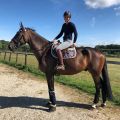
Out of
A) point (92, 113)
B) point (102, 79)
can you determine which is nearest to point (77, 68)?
point (102, 79)

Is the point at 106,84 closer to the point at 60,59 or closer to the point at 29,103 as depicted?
the point at 60,59

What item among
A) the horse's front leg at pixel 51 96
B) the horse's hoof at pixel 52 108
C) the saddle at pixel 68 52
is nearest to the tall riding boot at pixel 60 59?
the saddle at pixel 68 52

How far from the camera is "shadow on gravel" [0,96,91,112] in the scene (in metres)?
7.77

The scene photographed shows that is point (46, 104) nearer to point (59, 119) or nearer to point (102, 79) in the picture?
point (59, 119)

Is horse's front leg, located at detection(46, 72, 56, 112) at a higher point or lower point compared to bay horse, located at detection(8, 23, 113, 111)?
lower

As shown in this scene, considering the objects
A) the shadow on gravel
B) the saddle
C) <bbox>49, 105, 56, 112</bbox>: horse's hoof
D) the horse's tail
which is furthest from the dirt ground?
the saddle

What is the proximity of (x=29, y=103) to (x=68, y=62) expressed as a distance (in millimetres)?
1895

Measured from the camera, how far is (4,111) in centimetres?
718

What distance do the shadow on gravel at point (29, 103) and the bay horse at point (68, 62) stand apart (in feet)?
1.14

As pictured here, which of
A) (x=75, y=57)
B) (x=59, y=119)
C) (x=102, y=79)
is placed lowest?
(x=59, y=119)

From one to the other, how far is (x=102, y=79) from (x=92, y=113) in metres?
1.36

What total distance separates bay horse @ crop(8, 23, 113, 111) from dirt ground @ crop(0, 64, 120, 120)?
0.39 meters

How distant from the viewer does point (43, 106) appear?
7.82 m

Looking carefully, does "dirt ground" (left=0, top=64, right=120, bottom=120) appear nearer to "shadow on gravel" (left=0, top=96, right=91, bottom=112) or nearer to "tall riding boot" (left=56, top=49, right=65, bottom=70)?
"shadow on gravel" (left=0, top=96, right=91, bottom=112)
